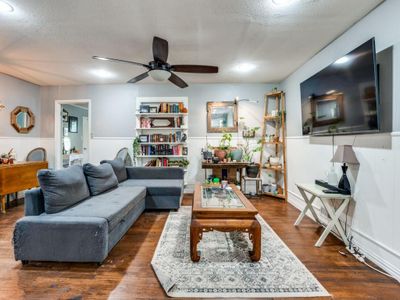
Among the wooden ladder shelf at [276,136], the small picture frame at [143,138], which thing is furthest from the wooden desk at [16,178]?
the wooden ladder shelf at [276,136]

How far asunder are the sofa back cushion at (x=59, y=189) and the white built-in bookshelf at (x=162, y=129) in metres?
2.29

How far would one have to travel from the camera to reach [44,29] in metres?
2.46

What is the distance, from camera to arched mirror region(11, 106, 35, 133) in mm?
4219

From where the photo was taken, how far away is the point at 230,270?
1860 millimetres

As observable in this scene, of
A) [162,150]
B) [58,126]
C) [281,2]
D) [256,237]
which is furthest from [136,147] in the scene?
[281,2]

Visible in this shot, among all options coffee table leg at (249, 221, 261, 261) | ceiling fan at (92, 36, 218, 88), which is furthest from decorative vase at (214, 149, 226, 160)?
coffee table leg at (249, 221, 261, 261)

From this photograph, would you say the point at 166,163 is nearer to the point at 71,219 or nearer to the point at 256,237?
the point at 71,219

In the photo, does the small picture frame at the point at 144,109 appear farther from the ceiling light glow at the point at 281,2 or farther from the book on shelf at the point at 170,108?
the ceiling light glow at the point at 281,2

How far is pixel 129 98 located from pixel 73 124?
319cm

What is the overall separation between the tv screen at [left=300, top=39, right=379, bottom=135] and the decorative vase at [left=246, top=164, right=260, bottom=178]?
1472mm

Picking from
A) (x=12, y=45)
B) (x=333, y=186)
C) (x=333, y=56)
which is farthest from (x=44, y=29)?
(x=333, y=186)

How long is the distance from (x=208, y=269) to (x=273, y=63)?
10.8ft

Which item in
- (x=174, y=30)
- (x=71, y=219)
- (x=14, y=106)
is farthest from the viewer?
(x=14, y=106)

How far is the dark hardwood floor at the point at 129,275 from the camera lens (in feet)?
5.24
